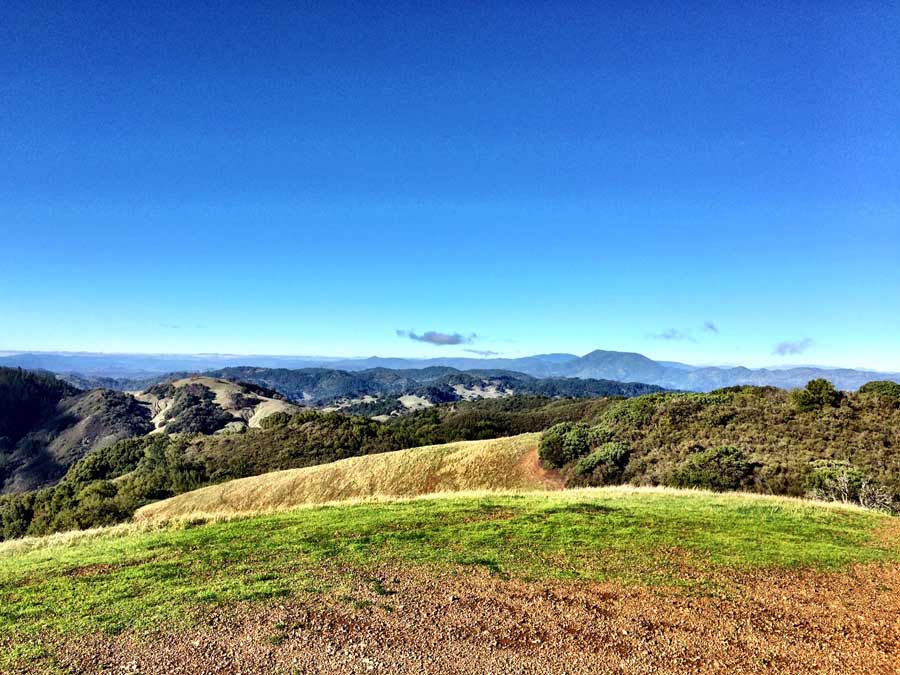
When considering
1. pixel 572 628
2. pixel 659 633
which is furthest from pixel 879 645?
pixel 572 628

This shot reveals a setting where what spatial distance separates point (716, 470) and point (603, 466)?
937 centimetres

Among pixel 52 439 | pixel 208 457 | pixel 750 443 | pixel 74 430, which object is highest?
pixel 750 443

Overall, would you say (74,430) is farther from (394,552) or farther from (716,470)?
(394,552)

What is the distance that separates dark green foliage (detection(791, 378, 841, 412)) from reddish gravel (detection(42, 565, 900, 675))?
35.5 meters

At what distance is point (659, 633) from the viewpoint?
8.36 m

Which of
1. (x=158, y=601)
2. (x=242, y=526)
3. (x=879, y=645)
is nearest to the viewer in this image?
(x=879, y=645)

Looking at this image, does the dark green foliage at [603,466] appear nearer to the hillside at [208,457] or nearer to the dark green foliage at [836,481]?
the dark green foliage at [836,481]

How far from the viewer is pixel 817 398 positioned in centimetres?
4031

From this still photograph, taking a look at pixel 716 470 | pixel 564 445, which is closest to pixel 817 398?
pixel 716 470

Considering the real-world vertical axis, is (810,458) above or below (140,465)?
above

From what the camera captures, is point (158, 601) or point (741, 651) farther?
point (158, 601)

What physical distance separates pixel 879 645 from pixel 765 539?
6033 mm

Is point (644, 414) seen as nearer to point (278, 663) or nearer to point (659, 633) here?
point (659, 633)

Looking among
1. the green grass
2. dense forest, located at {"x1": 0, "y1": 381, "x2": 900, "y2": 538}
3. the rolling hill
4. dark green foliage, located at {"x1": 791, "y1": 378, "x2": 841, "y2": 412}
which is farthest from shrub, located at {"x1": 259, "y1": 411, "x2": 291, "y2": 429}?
the green grass
